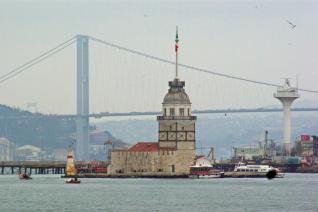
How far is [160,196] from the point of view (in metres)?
115

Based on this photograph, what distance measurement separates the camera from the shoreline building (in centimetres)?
15888

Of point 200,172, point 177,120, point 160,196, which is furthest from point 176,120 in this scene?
point 160,196

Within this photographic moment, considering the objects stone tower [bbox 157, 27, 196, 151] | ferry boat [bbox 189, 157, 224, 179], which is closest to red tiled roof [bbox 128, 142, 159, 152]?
stone tower [bbox 157, 27, 196, 151]

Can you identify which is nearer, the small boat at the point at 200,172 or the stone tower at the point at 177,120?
the stone tower at the point at 177,120

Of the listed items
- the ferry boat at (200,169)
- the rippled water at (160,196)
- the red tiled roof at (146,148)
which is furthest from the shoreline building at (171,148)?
the rippled water at (160,196)

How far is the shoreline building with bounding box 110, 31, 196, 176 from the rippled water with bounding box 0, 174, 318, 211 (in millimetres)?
8132

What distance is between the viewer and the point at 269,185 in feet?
467

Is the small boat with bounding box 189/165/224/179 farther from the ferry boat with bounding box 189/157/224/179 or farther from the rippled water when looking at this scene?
the rippled water

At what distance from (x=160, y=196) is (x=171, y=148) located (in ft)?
146

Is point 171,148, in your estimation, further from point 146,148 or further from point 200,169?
point 200,169

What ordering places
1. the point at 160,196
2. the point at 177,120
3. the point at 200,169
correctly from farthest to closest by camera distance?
the point at 200,169
the point at 177,120
the point at 160,196

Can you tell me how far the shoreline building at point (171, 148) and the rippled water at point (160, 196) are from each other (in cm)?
813

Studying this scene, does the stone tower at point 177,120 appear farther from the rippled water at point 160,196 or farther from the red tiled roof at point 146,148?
the rippled water at point 160,196

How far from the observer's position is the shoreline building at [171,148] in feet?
521
